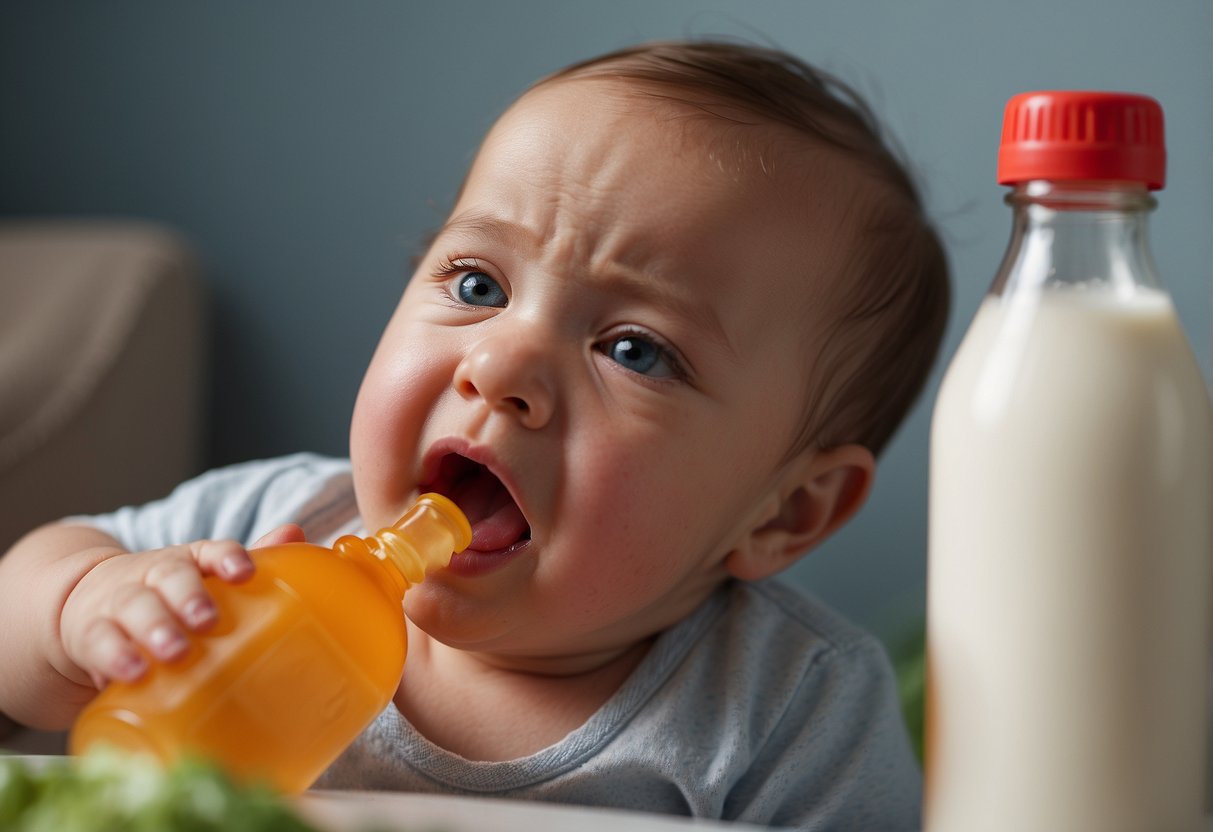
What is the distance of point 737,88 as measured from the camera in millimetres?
975

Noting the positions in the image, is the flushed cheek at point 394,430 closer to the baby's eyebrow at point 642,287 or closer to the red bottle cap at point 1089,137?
the baby's eyebrow at point 642,287

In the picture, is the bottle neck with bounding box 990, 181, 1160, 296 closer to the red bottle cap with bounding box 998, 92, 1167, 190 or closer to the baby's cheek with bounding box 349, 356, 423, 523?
the red bottle cap with bounding box 998, 92, 1167, 190

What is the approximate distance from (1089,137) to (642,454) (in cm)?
37

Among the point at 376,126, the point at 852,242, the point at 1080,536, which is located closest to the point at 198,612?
the point at 1080,536

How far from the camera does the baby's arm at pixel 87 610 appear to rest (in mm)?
584

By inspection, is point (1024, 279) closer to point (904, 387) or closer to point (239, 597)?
point (239, 597)

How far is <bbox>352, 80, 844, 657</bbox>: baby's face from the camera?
2.71 feet

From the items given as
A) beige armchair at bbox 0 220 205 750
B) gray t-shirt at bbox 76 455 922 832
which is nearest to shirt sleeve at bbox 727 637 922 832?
gray t-shirt at bbox 76 455 922 832

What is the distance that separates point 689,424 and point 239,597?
0.37 metres

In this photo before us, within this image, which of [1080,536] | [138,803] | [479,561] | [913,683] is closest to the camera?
[138,803]

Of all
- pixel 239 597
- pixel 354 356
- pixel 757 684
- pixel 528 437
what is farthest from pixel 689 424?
pixel 354 356

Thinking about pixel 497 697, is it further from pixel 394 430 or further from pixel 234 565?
pixel 234 565

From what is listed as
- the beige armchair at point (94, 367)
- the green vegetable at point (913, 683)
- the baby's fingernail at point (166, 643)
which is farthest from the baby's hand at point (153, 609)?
the green vegetable at point (913, 683)

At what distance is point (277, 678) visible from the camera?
1.89ft
